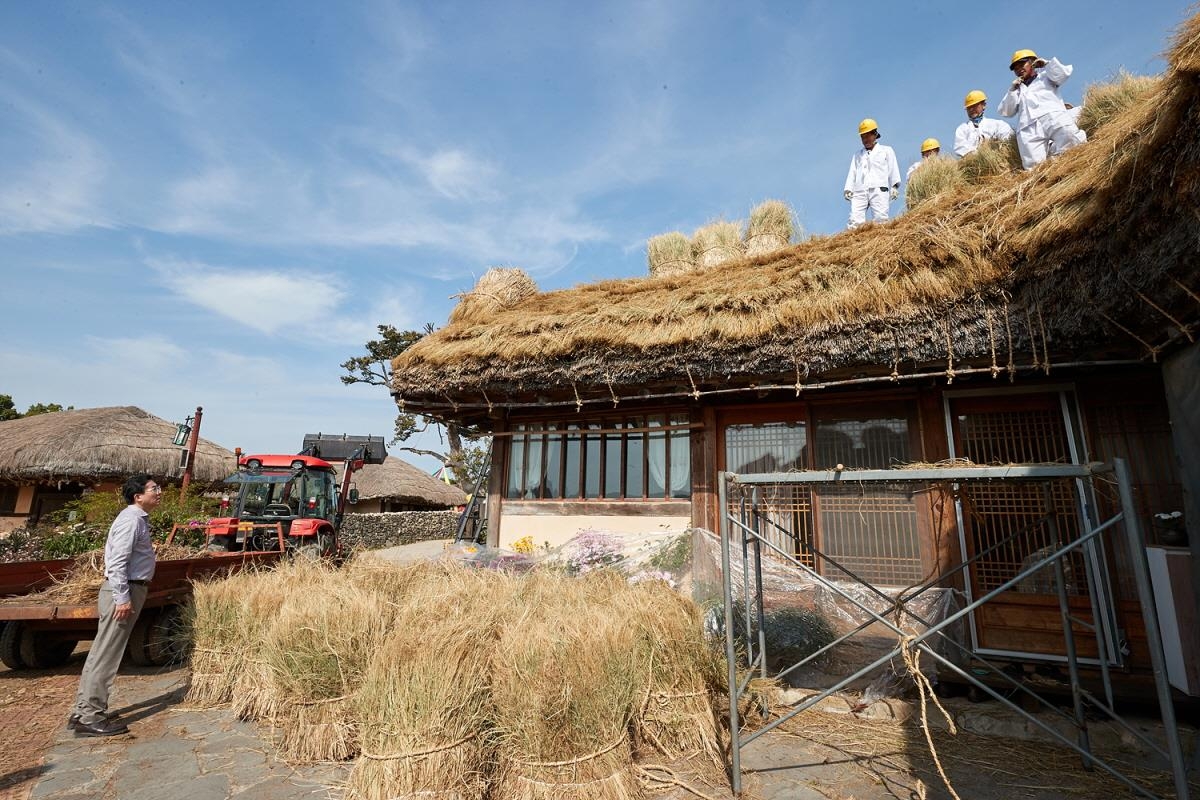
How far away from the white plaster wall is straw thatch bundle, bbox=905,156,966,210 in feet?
16.4

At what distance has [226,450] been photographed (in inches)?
738

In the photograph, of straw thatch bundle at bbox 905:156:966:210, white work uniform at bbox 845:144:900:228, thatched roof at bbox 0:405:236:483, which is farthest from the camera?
thatched roof at bbox 0:405:236:483

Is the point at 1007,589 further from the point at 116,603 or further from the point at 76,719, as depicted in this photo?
the point at 76,719

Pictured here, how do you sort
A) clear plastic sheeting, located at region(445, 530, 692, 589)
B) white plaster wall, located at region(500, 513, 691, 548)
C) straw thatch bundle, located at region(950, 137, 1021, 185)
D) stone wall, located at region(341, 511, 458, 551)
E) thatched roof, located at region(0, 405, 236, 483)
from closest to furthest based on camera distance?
clear plastic sheeting, located at region(445, 530, 692, 589)
white plaster wall, located at region(500, 513, 691, 548)
straw thatch bundle, located at region(950, 137, 1021, 185)
thatched roof, located at region(0, 405, 236, 483)
stone wall, located at region(341, 511, 458, 551)

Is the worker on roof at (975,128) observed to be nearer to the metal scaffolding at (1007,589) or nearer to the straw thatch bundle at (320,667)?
the metal scaffolding at (1007,589)

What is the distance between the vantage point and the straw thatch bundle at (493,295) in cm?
783

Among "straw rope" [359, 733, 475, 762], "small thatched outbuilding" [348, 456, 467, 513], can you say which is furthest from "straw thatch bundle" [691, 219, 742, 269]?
"small thatched outbuilding" [348, 456, 467, 513]

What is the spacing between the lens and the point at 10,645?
4984 mm

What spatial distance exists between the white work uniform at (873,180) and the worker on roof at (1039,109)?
1.83 meters

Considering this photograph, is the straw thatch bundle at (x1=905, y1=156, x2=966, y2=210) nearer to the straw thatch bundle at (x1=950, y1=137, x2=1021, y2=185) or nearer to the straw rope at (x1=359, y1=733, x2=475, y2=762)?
the straw thatch bundle at (x1=950, y1=137, x2=1021, y2=185)

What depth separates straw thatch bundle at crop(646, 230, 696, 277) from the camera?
9.54 m

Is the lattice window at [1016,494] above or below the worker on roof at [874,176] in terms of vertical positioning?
below

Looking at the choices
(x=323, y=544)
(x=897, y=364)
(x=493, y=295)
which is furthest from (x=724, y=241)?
(x=323, y=544)

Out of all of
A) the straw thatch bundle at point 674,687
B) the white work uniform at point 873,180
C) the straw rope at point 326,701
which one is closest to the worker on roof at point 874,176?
the white work uniform at point 873,180
